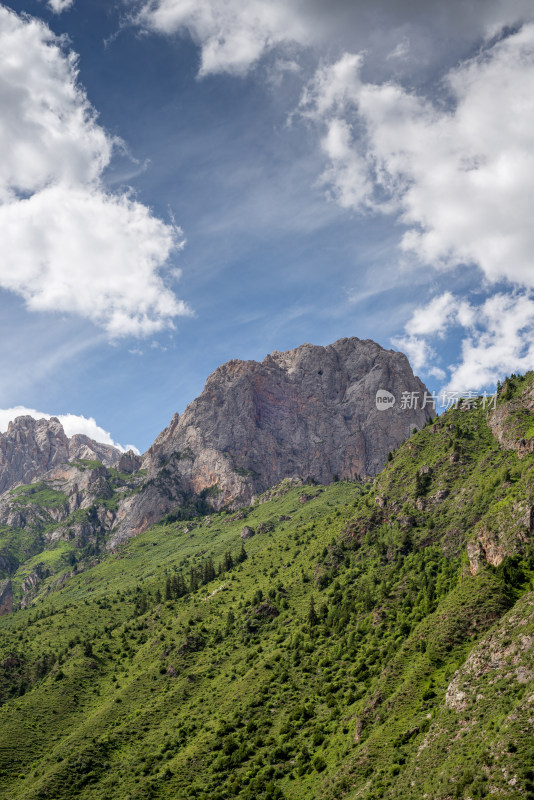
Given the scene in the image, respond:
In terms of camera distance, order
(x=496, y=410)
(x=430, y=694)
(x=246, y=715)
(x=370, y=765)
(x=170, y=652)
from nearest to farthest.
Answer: (x=370, y=765) < (x=430, y=694) < (x=246, y=715) < (x=170, y=652) < (x=496, y=410)

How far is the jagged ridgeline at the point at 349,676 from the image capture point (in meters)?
84.8

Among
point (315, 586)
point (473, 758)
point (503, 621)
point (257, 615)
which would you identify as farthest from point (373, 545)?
point (473, 758)

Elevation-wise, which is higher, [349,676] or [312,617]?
[312,617]

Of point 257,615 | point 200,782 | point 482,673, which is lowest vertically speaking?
point 200,782

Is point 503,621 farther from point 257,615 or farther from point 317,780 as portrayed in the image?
point 257,615

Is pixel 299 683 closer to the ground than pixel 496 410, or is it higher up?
closer to the ground

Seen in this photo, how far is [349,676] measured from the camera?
12581 cm

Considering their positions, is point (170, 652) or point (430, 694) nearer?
point (430, 694)

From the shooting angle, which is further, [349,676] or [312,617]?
[312,617]

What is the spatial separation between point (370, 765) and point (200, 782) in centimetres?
4484

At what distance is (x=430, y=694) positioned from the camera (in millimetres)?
95188

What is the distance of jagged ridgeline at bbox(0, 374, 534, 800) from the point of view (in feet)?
278

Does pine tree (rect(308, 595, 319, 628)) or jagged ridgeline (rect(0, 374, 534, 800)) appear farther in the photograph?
pine tree (rect(308, 595, 319, 628))

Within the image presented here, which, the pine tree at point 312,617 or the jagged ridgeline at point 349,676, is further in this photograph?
the pine tree at point 312,617
